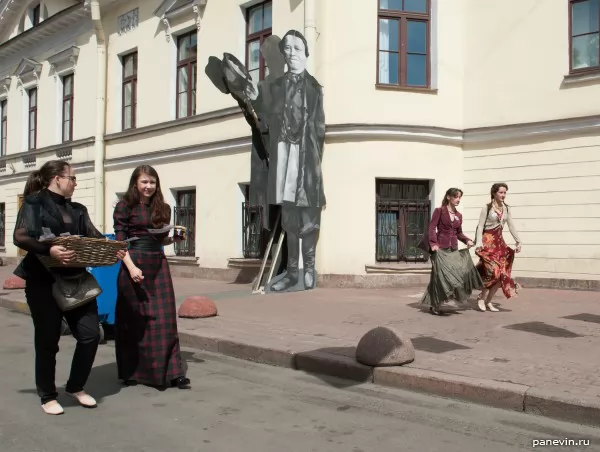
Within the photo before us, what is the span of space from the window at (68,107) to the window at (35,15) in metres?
3.48

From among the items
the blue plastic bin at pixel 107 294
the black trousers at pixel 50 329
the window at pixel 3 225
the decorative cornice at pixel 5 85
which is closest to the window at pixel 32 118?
the decorative cornice at pixel 5 85

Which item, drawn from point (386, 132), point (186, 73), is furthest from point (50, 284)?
point (186, 73)

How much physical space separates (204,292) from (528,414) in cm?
837

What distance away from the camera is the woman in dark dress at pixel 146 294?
5102 millimetres

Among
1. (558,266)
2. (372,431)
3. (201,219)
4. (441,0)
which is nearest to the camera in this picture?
(372,431)

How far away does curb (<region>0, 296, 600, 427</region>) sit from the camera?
4383mm

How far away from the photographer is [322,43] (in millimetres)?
12445

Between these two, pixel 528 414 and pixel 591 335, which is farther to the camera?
pixel 591 335

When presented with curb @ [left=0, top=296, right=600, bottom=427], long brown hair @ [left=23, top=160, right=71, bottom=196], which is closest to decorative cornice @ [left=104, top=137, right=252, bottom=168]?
curb @ [left=0, top=296, right=600, bottom=427]

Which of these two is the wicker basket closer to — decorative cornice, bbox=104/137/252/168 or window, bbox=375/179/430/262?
window, bbox=375/179/430/262

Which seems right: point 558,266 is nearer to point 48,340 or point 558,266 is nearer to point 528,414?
point 528,414

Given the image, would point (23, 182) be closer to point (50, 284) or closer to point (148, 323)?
point (148, 323)

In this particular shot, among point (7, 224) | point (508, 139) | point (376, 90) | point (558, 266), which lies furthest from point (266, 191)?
point (7, 224)

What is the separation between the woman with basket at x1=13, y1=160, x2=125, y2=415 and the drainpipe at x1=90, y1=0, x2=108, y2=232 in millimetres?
13802
